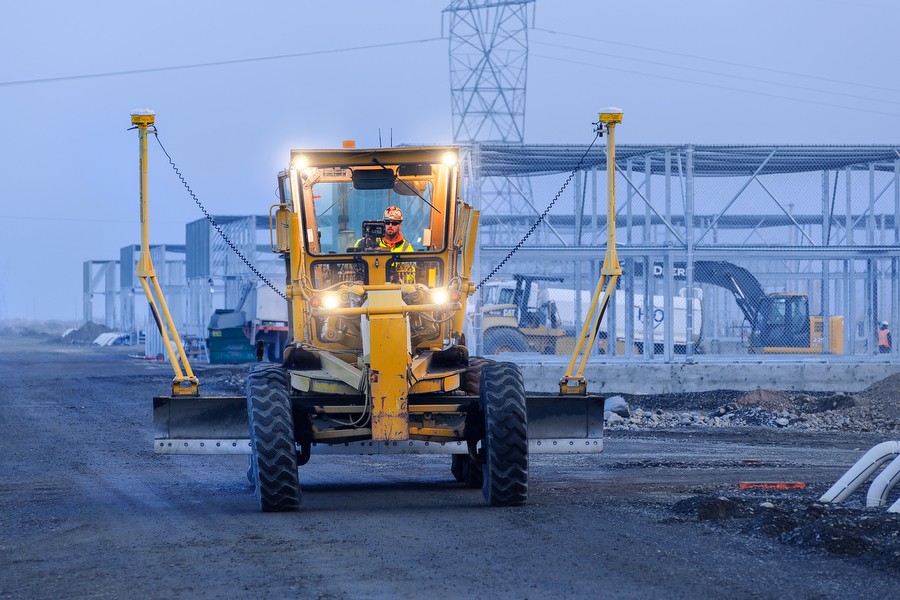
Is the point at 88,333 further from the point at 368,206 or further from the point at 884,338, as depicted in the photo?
the point at 368,206

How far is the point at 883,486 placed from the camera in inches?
389

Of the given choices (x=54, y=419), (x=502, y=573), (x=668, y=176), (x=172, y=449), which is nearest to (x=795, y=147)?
(x=668, y=176)

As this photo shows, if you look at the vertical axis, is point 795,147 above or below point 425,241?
above

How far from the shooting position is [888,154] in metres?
25.6

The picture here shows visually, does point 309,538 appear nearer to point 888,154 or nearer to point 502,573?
point 502,573

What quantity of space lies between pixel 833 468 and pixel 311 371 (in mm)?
6223

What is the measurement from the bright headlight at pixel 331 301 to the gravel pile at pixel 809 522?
10.8 feet

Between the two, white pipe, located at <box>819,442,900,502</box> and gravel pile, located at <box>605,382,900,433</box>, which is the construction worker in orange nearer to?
gravel pile, located at <box>605,382,900,433</box>

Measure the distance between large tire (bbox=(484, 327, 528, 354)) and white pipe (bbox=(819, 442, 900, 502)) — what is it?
1481 centimetres

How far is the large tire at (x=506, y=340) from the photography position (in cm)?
2506

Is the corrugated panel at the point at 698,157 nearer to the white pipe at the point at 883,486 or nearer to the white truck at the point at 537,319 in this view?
the white truck at the point at 537,319

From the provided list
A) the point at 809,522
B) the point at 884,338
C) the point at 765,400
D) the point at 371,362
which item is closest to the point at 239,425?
the point at 371,362

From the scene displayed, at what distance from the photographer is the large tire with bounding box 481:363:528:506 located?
10305 millimetres

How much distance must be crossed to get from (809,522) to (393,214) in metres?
4.49
